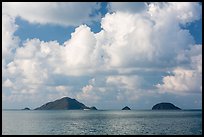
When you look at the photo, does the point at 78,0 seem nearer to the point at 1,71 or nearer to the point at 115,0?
the point at 115,0

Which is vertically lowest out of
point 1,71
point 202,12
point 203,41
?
point 1,71

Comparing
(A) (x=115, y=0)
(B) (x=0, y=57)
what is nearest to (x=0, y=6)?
(B) (x=0, y=57)

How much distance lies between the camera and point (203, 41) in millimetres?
4727

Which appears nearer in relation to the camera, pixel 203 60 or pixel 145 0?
pixel 203 60

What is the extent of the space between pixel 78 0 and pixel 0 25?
3.98 feet

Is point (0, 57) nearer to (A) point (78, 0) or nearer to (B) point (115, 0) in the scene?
(A) point (78, 0)

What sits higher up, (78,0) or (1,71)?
(78,0)

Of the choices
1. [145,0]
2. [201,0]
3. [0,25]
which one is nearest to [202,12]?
[201,0]

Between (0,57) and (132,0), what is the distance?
6.87 feet

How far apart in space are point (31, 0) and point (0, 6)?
A: 0.47 meters

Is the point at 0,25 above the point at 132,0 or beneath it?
beneath

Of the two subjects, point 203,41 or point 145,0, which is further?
point 145,0

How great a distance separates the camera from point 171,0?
4.85 meters

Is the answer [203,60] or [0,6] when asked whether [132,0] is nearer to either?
[203,60]
